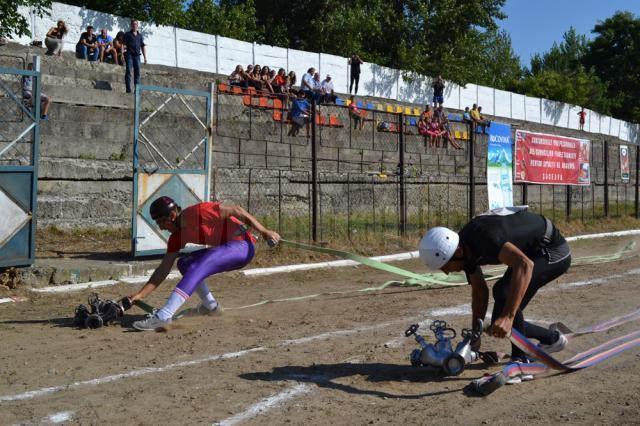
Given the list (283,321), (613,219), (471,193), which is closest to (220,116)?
(471,193)

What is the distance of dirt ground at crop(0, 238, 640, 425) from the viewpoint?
534cm

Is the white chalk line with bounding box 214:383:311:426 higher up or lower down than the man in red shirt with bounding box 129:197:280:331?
lower down

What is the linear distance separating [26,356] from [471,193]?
13176mm

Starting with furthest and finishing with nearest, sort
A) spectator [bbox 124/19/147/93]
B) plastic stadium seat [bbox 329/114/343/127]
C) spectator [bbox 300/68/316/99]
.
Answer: spectator [bbox 300/68/316/99] → plastic stadium seat [bbox 329/114/343/127] → spectator [bbox 124/19/147/93]

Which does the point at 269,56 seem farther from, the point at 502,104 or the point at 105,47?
the point at 502,104

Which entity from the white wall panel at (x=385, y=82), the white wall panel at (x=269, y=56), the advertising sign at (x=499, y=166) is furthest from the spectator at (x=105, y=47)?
the white wall panel at (x=385, y=82)

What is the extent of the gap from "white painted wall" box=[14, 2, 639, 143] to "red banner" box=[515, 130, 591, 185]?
14.4 meters

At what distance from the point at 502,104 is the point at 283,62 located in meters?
17.5

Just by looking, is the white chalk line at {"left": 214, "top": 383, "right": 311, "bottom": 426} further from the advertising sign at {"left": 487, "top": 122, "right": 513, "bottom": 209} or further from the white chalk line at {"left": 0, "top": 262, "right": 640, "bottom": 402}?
the advertising sign at {"left": 487, "top": 122, "right": 513, "bottom": 209}

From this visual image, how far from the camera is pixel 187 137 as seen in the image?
736 inches

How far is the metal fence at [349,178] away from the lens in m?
17.1

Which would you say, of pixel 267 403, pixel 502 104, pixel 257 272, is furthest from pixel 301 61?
pixel 267 403

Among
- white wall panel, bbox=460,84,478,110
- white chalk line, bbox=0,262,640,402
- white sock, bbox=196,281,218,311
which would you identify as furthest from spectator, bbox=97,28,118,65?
white wall panel, bbox=460,84,478,110

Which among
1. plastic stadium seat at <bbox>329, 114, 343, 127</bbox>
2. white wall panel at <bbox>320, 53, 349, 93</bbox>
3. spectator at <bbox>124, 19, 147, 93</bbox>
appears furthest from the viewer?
white wall panel at <bbox>320, 53, 349, 93</bbox>
